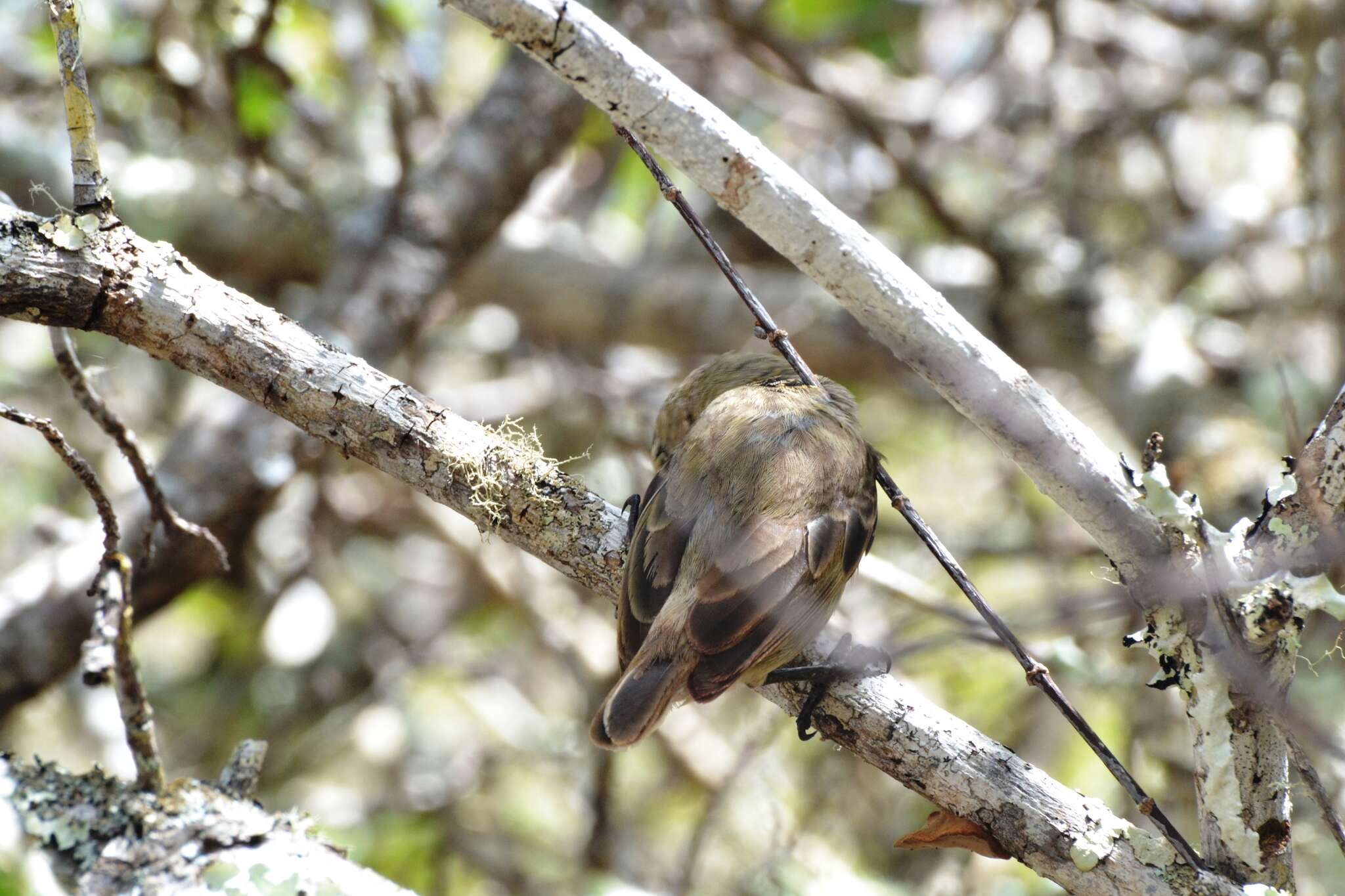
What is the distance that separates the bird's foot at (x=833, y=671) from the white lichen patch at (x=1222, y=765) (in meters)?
0.58

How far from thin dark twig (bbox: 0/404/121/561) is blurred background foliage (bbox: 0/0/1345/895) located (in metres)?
1.41

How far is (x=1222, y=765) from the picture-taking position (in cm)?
220

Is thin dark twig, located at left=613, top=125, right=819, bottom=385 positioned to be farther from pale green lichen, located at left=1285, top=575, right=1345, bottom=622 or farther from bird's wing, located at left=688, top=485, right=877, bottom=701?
pale green lichen, located at left=1285, top=575, right=1345, bottom=622

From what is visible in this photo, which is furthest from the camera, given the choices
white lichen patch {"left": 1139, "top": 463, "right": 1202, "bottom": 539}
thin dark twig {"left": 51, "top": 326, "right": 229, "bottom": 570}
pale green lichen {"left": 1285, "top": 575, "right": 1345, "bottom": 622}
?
thin dark twig {"left": 51, "top": 326, "right": 229, "bottom": 570}

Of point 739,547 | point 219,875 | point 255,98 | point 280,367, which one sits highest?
point 255,98

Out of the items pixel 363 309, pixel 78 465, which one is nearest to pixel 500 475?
pixel 78 465

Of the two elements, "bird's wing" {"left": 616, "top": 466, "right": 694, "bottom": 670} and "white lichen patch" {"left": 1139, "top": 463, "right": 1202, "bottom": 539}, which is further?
"bird's wing" {"left": 616, "top": 466, "right": 694, "bottom": 670}

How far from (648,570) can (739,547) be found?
26 centimetres

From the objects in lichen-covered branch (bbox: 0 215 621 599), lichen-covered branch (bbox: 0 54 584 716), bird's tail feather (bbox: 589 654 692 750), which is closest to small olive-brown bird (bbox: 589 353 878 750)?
bird's tail feather (bbox: 589 654 692 750)

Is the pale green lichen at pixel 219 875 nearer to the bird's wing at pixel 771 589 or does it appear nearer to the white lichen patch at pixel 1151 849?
the bird's wing at pixel 771 589

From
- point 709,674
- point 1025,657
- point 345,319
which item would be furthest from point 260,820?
point 345,319

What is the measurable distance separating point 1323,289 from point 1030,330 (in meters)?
1.13

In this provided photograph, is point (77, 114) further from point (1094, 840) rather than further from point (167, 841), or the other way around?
point (1094, 840)

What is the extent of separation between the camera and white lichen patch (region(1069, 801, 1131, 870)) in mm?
2174
